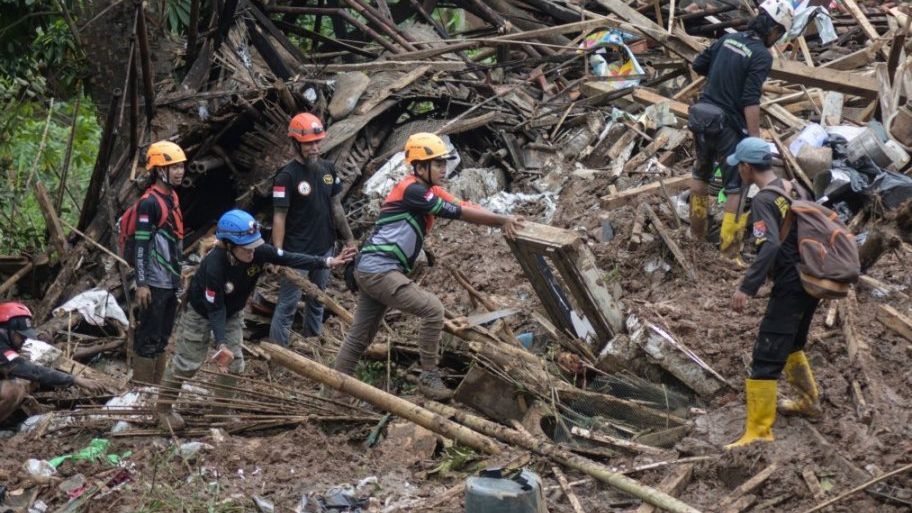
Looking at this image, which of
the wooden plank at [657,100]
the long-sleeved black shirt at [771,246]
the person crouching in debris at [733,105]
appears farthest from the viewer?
the wooden plank at [657,100]

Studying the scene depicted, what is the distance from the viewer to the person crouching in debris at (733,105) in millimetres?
8344

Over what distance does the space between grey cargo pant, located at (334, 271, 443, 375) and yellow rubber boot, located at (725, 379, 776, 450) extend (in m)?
2.16

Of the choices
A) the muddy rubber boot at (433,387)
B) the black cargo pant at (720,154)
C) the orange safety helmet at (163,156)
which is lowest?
the muddy rubber boot at (433,387)

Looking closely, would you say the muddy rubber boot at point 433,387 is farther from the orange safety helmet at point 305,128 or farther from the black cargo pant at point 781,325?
the black cargo pant at point 781,325

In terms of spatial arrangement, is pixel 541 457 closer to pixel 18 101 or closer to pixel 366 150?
pixel 366 150

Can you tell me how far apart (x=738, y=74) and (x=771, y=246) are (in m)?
2.68

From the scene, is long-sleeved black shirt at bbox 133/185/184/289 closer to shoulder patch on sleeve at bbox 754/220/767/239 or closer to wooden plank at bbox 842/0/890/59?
shoulder patch on sleeve at bbox 754/220/767/239

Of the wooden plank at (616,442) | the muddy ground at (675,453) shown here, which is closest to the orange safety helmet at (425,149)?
the muddy ground at (675,453)

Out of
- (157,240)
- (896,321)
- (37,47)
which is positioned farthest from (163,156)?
(896,321)

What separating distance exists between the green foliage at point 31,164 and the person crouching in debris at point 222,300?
4.23 metres

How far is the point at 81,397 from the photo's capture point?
8383mm

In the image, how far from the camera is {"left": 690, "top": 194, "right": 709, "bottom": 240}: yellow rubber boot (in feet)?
29.0

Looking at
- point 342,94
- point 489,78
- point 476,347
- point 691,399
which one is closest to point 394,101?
point 342,94

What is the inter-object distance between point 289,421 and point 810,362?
353cm
